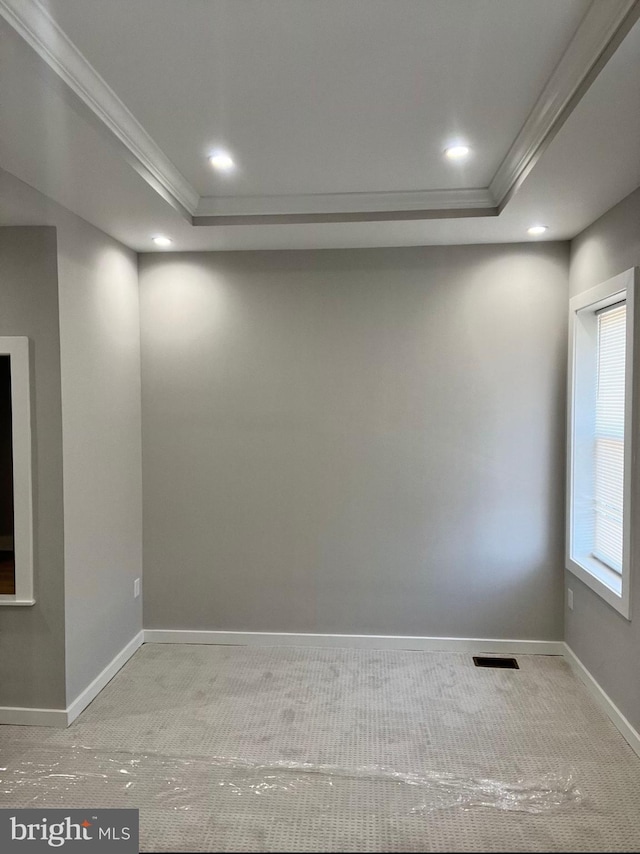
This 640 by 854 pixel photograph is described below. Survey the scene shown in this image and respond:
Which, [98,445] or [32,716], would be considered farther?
[98,445]

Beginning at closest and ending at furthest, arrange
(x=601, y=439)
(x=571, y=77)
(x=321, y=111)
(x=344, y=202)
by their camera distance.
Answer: (x=571, y=77) < (x=321, y=111) < (x=344, y=202) < (x=601, y=439)

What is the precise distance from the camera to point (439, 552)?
11.8 ft

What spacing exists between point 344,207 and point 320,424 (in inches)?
51.1

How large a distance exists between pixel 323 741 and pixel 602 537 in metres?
1.85

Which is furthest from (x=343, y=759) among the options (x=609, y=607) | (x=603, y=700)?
(x=609, y=607)

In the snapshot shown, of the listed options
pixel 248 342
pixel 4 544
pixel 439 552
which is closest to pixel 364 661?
pixel 439 552

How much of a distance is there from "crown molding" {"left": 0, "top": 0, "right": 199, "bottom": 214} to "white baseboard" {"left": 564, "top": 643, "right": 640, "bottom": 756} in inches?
127

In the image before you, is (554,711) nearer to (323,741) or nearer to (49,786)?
(323,741)

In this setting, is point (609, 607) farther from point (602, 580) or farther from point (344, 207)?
point (344, 207)

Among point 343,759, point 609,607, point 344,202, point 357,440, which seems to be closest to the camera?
point 343,759

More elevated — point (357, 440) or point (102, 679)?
point (357, 440)

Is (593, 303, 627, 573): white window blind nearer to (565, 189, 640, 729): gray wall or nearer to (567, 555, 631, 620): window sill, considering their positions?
(567, 555, 631, 620): window sill

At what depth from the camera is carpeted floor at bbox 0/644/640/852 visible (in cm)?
207

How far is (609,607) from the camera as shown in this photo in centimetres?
285
